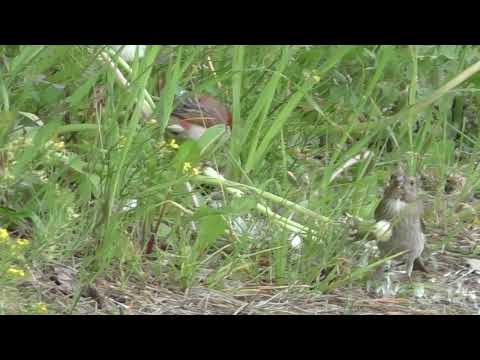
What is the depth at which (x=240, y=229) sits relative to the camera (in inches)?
144

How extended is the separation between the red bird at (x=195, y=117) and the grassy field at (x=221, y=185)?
52 millimetres

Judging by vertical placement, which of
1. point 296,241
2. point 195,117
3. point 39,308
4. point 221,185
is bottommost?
point 39,308

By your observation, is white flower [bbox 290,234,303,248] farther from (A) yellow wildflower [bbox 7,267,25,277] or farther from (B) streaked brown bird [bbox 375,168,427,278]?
(A) yellow wildflower [bbox 7,267,25,277]

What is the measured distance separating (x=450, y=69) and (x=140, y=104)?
1610mm

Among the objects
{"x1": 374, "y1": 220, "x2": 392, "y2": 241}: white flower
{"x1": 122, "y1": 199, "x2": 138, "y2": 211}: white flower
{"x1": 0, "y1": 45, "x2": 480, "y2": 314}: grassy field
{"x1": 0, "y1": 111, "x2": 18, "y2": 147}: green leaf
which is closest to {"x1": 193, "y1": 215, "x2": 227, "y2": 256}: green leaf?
{"x1": 0, "y1": 45, "x2": 480, "y2": 314}: grassy field

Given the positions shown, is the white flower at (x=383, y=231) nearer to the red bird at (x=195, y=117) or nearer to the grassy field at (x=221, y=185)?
the grassy field at (x=221, y=185)

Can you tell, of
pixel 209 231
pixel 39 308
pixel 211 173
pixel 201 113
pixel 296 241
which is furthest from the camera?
pixel 201 113

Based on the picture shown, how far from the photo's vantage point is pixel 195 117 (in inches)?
163

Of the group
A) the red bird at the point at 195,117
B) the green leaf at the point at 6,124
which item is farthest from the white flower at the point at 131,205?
the red bird at the point at 195,117

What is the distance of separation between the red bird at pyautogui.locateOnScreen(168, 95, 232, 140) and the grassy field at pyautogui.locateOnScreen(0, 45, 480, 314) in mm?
52

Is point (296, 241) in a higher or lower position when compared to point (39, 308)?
higher

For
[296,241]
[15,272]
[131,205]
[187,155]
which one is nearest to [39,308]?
[15,272]

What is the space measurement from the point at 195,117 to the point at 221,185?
54cm

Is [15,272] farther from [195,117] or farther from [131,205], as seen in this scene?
[195,117]
